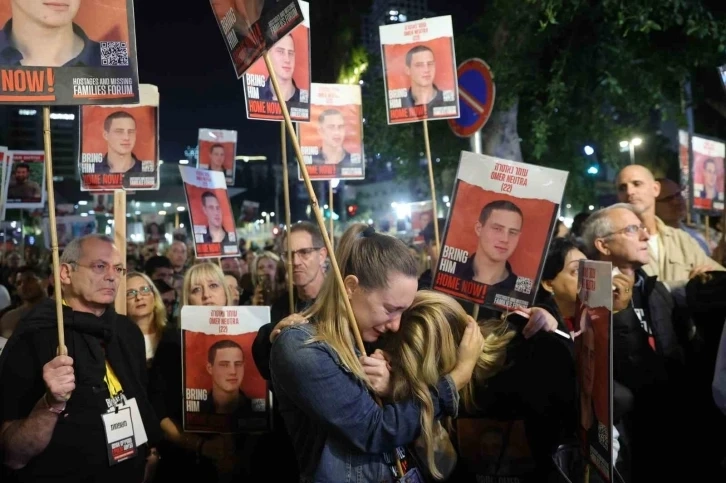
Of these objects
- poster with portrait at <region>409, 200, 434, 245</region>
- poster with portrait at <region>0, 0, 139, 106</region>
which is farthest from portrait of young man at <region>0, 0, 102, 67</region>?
poster with portrait at <region>409, 200, 434, 245</region>

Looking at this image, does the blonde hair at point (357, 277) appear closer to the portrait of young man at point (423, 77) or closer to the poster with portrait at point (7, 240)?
the portrait of young man at point (423, 77)

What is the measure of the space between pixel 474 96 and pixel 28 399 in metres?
5.83

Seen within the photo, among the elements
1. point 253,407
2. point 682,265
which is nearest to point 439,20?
point 682,265

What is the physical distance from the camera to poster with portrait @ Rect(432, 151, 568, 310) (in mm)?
3809

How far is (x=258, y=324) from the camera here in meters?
4.71

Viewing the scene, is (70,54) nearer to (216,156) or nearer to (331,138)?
(331,138)

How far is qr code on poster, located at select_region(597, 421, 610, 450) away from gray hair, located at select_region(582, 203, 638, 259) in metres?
1.94

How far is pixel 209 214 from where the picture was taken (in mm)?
7523

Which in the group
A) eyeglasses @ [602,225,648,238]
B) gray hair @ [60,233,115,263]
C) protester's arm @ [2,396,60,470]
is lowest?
protester's arm @ [2,396,60,470]

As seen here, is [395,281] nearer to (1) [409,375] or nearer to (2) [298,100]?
(1) [409,375]

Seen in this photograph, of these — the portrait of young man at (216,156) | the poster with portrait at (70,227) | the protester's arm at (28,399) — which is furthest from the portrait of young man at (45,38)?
the poster with portrait at (70,227)

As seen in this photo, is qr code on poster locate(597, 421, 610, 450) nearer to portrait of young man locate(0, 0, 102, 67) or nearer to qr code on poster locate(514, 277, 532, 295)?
qr code on poster locate(514, 277, 532, 295)

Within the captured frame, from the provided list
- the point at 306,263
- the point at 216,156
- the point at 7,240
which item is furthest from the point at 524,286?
the point at 7,240

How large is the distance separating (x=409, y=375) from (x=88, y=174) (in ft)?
15.7
